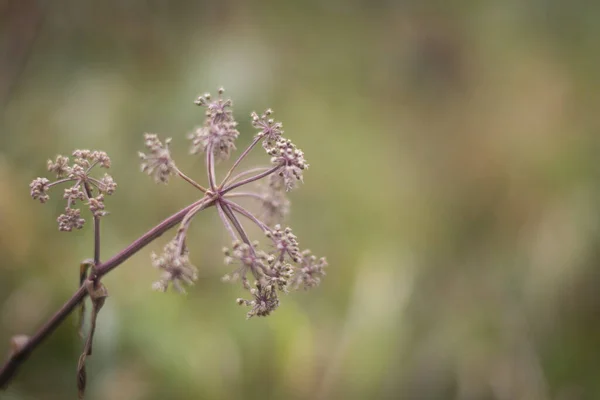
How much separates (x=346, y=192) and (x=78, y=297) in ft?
4.92

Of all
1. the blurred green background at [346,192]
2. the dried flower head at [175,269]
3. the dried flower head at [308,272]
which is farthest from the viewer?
the blurred green background at [346,192]

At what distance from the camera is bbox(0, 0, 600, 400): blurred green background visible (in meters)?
1.34

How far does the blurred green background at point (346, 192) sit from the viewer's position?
1.34 meters

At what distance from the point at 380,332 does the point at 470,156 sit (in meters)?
0.96

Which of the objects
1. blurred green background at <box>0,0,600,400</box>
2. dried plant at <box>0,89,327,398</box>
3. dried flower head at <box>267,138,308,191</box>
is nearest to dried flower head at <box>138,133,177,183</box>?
dried plant at <box>0,89,327,398</box>

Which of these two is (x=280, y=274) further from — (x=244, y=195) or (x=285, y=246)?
(x=244, y=195)

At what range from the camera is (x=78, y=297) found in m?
0.61

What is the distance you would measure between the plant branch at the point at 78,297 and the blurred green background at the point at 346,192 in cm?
43

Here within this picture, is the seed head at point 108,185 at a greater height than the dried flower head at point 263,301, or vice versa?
the seed head at point 108,185

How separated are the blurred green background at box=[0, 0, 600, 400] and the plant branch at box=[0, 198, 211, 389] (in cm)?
43

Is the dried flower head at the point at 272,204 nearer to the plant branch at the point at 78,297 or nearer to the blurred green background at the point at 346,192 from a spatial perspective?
the plant branch at the point at 78,297

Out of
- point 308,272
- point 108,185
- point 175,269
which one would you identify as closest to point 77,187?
point 108,185

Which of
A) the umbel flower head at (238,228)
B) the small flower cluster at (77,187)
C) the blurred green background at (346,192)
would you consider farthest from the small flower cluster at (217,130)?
the blurred green background at (346,192)

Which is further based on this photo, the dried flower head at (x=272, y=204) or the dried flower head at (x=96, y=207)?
the dried flower head at (x=272, y=204)
